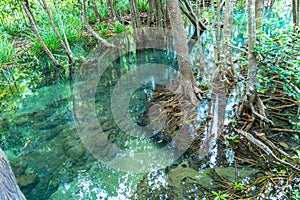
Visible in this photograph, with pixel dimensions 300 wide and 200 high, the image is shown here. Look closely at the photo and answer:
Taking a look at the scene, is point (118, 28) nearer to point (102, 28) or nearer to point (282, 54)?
point (102, 28)

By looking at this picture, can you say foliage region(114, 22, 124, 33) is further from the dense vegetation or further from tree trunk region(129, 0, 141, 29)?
the dense vegetation

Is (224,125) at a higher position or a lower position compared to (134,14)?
lower

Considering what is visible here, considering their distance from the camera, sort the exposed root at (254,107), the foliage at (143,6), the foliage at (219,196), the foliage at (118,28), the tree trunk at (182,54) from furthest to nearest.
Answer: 1. the foliage at (143,6)
2. the foliage at (118,28)
3. the tree trunk at (182,54)
4. the exposed root at (254,107)
5. the foliage at (219,196)

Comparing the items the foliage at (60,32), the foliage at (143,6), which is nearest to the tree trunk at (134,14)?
the foliage at (60,32)

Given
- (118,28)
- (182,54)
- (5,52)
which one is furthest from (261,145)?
(118,28)

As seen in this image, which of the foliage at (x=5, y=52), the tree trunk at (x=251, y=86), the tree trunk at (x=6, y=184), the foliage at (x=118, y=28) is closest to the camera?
the tree trunk at (x=6, y=184)

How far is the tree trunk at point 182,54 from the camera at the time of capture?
9.89 feet

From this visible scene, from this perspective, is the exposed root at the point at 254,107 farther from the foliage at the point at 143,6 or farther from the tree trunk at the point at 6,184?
the foliage at the point at 143,6

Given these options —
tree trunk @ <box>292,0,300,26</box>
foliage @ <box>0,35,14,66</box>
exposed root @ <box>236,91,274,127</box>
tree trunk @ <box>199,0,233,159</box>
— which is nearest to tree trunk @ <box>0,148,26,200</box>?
tree trunk @ <box>199,0,233,159</box>

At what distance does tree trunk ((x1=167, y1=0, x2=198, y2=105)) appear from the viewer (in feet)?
9.89

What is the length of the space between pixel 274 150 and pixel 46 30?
21.1 feet

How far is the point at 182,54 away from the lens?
3.19m

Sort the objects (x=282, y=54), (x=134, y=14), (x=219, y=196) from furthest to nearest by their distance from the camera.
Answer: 1. (x=134, y=14)
2. (x=282, y=54)
3. (x=219, y=196)

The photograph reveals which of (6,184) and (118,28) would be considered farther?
(118,28)
